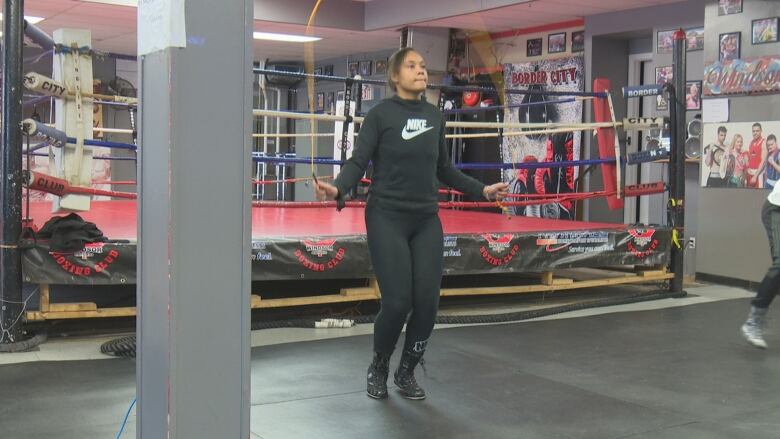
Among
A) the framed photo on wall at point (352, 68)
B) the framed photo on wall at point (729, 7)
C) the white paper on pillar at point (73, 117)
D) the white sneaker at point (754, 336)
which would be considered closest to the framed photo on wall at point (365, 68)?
the framed photo on wall at point (352, 68)

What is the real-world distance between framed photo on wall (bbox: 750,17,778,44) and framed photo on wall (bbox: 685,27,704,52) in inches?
50.9

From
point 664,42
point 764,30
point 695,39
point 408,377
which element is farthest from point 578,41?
point 408,377

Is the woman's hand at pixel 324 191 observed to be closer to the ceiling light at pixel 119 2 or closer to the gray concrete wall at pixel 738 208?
the gray concrete wall at pixel 738 208

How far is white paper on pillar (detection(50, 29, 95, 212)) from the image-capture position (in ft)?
15.4

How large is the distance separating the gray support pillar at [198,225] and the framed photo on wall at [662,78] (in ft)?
25.1

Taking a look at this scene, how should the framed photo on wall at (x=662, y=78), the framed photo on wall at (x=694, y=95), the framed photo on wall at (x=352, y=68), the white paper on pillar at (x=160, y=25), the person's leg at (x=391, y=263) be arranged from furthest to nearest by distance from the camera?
the framed photo on wall at (x=352, y=68) < the framed photo on wall at (x=662, y=78) < the framed photo on wall at (x=694, y=95) < the person's leg at (x=391, y=263) < the white paper on pillar at (x=160, y=25)

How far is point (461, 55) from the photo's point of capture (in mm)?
12047

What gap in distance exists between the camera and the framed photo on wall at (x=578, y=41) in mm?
10320

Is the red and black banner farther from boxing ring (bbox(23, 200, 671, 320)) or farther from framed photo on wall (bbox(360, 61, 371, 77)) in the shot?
framed photo on wall (bbox(360, 61, 371, 77))

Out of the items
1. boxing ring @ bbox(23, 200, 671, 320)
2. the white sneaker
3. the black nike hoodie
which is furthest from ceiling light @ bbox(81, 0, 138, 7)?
the white sneaker

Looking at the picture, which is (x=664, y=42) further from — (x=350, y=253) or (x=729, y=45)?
(x=350, y=253)

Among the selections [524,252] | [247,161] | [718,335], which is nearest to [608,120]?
[524,252]

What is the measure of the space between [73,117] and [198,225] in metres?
3.38

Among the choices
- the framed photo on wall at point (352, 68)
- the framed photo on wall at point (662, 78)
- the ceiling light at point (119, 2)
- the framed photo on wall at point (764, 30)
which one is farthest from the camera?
the framed photo on wall at point (352, 68)
